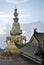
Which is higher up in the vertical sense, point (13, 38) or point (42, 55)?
point (42, 55)

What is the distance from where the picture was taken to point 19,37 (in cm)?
5166

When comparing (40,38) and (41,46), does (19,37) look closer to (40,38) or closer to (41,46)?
(40,38)

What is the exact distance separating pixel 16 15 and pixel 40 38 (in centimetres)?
3500

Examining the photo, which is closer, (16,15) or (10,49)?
(10,49)

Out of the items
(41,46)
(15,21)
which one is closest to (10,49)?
(15,21)

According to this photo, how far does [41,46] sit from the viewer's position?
13492 millimetres

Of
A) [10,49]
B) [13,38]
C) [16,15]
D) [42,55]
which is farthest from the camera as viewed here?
[16,15]

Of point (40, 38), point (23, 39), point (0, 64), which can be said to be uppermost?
point (40, 38)

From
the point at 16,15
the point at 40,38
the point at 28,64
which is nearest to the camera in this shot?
the point at 28,64

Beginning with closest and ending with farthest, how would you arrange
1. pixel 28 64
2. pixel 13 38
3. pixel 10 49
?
1. pixel 28 64
2. pixel 10 49
3. pixel 13 38

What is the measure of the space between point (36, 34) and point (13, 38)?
29.6 m

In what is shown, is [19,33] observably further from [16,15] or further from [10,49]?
[10,49]

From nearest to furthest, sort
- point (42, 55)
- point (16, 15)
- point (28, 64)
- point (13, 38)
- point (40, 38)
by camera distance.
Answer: point (42, 55), point (28, 64), point (40, 38), point (13, 38), point (16, 15)

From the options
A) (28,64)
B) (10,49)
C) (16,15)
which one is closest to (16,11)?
(16,15)
